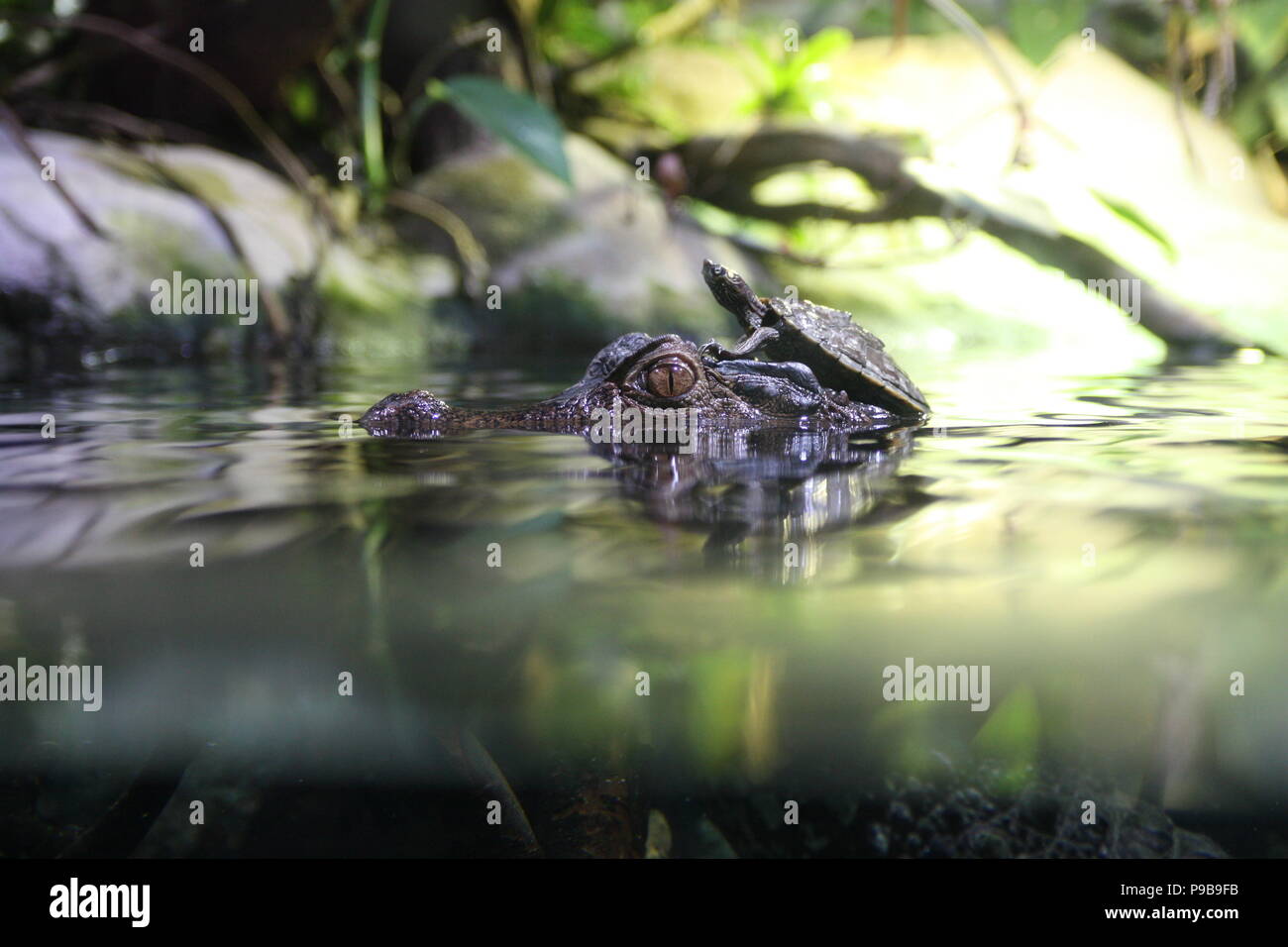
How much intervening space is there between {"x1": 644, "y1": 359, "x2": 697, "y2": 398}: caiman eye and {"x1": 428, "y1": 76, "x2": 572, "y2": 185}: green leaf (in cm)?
324

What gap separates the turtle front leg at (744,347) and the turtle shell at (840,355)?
35 mm

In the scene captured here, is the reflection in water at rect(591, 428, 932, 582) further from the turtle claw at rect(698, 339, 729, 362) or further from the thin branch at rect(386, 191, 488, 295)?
the thin branch at rect(386, 191, 488, 295)

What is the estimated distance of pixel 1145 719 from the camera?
129 cm

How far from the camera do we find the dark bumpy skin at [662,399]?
9.91ft

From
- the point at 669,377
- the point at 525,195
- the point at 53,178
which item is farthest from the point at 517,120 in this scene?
the point at 669,377

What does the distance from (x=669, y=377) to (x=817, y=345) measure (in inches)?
23.3

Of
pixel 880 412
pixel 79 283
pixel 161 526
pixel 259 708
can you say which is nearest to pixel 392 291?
pixel 79 283

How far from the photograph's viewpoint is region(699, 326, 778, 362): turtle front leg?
3326 mm

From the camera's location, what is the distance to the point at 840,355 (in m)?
3.42

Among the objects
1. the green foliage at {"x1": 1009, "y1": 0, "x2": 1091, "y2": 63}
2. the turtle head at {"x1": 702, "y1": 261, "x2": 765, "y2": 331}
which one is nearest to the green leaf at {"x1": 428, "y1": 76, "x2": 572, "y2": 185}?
the turtle head at {"x1": 702, "y1": 261, "x2": 765, "y2": 331}

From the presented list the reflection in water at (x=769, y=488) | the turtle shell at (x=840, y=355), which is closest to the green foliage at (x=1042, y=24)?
the turtle shell at (x=840, y=355)

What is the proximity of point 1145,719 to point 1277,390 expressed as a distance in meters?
3.63

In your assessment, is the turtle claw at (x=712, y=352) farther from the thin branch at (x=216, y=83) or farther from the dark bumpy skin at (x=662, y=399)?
the thin branch at (x=216, y=83)

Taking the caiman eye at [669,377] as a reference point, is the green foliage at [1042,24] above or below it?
above
